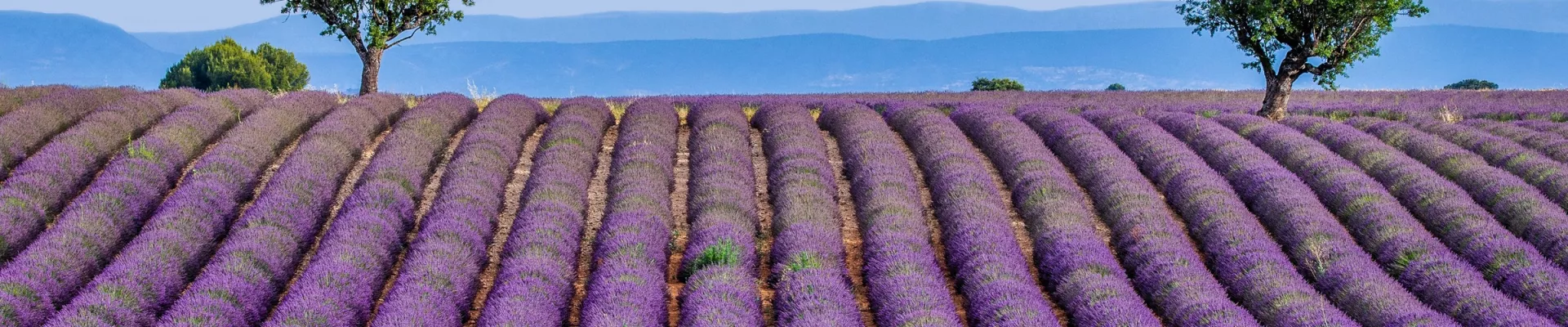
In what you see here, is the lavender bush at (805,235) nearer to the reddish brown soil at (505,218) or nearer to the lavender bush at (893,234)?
the lavender bush at (893,234)

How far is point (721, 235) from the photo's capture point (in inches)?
436

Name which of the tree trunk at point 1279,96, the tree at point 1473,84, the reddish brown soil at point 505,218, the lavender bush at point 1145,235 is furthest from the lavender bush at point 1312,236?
the tree at point 1473,84

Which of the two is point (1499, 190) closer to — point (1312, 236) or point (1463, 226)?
point (1463, 226)

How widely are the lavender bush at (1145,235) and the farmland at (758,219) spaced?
4cm

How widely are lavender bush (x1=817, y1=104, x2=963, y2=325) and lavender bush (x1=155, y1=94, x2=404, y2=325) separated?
4.33 metres

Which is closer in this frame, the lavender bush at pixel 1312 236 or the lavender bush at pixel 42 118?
the lavender bush at pixel 1312 236

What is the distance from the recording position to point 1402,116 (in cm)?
2134

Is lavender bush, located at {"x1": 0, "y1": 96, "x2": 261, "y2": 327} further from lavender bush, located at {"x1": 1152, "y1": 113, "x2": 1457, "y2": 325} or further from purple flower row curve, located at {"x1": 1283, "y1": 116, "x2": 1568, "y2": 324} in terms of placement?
purple flower row curve, located at {"x1": 1283, "y1": 116, "x2": 1568, "y2": 324}

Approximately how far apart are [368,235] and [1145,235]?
6.27 meters

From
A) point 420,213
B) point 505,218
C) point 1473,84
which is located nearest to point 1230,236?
point 505,218

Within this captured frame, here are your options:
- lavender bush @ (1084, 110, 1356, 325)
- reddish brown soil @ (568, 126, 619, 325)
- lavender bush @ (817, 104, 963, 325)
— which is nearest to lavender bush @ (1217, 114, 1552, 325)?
lavender bush @ (1084, 110, 1356, 325)

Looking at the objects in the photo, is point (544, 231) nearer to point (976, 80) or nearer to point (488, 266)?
point (488, 266)

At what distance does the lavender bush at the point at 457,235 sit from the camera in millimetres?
9062

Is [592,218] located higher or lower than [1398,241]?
lower
